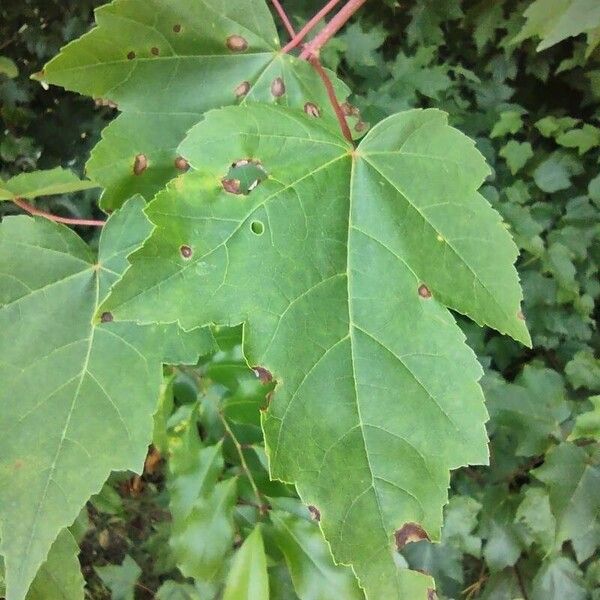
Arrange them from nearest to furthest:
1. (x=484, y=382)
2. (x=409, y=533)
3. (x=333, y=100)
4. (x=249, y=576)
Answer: (x=409, y=533) < (x=333, y=100) < (x=249, y=576) < (x=484, y=382)

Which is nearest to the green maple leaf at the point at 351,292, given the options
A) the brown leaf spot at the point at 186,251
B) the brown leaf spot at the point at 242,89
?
the brown leaf spot at the point at 186,251

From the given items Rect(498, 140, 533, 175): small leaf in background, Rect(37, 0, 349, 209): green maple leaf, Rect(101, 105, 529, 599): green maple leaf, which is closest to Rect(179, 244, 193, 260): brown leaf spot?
Rect(101, 105, 529, 599): green maple leaf

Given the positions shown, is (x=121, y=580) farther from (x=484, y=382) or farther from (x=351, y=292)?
(x=351, y=292)

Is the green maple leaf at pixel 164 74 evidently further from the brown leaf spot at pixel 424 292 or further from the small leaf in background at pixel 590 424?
the small leaf in background at pixel 590 424

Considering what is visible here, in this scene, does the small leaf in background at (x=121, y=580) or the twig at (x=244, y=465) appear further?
the small leaf in background at (x=121, y=580)

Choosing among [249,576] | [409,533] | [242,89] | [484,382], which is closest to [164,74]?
[242,89]

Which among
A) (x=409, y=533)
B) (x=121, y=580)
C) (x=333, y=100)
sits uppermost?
(x=333, y=100)

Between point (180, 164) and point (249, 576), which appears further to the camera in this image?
point (249, 576)
